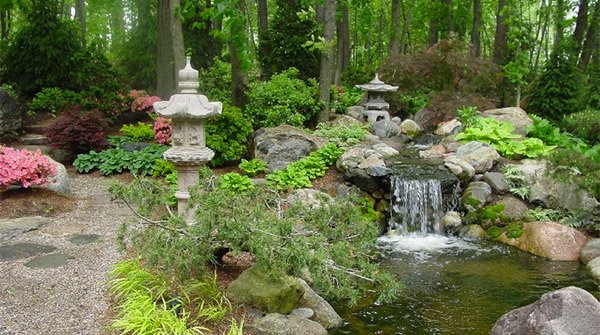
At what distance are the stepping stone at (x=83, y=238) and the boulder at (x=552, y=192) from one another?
7.29m

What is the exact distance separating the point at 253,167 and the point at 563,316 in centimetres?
654

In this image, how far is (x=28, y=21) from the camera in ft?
47.9

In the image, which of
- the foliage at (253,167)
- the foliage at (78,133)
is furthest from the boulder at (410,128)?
the foliage at (78,133)

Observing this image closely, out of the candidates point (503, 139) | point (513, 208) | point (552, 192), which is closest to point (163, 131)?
point (513, 208)

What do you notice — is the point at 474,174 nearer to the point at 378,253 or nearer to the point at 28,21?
the point at 378,253

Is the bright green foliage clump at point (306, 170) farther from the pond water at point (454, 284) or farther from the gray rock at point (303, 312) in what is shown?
the gray rock at point (303, 312)

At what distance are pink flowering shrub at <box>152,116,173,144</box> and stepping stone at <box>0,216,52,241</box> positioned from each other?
12.5 feet

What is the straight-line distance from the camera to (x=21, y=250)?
245 inches

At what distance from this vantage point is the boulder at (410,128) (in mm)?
13547

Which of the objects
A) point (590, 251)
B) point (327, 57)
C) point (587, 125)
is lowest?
point (590, 251)

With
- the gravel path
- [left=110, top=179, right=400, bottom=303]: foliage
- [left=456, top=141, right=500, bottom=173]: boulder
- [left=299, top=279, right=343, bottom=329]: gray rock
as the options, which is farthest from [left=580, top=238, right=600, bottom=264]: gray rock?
the gravel path

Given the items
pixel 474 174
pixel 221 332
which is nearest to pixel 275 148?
pixel 474 174

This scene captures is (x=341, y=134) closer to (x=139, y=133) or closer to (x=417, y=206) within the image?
(x=417, y=206)

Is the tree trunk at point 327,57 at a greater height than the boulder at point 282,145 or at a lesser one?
greater
